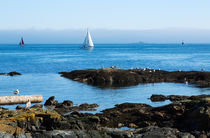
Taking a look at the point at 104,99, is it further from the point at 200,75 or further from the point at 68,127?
the point at 200,75

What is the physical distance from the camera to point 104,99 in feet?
129

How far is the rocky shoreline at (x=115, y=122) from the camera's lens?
2000cm

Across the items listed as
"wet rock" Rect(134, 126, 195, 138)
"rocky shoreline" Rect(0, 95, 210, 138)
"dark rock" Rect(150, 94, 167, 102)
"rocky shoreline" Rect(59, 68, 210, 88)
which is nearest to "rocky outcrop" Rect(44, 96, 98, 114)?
"rocky shoreline" Rect(0, 95, 210, 138)

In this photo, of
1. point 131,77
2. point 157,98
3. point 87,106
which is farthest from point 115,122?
point 131,77

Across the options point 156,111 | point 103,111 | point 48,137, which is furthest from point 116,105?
point 48,137

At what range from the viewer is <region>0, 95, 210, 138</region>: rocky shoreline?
20.0 meters

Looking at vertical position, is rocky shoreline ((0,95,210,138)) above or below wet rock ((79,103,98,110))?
above

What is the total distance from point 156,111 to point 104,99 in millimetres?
10915

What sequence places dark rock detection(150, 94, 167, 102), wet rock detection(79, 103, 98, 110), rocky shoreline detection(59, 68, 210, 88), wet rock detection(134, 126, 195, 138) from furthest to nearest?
rocky shoreline detection(59, 68, 210, 88) < dark rock detection(150, 94, 167, 102) < wet rock detection(79, 103, 98, 110) < wet rock detection(134, 126, 195, 138)

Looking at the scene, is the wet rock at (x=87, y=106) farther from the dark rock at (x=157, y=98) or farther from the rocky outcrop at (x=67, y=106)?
the dark rock at (x=157, y=98)

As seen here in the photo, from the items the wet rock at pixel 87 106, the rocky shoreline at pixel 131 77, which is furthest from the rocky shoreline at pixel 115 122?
the rocky shoreline at pixel 131 77

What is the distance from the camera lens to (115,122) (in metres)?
27.7

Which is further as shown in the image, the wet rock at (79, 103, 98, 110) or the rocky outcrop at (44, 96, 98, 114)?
the wet rock at (79, 103, 98, 110)

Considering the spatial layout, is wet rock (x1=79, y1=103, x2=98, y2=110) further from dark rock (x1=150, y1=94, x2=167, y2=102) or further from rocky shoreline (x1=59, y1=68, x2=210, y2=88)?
rocky shoreline (x1=59, y1=68, x2=210, y2=88)
